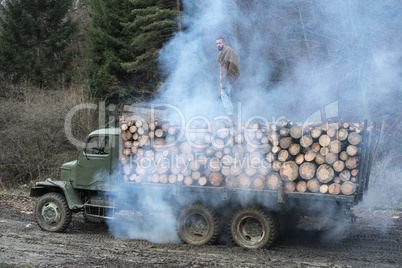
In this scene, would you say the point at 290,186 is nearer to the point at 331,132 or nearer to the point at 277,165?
the point at 277,165

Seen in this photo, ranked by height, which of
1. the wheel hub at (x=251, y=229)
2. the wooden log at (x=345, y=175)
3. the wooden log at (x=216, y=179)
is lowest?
the wheel hub at (x=251, y=229)

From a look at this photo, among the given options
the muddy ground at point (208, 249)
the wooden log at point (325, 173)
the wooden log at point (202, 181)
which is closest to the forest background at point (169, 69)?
the muddy ground at point (208, 249)

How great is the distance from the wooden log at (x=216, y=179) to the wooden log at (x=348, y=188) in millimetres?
2096

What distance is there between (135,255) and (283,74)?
412 inches

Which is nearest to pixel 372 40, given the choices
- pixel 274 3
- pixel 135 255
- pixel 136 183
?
pixel 274 3

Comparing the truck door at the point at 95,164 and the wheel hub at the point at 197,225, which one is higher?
the truck door at the point at 95,164

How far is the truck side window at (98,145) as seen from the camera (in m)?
8.59

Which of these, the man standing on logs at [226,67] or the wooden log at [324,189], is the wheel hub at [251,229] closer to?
the wooden log at [324,189]

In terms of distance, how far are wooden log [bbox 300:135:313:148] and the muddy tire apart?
4.50 feet

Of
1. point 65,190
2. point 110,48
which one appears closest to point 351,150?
point 65,190

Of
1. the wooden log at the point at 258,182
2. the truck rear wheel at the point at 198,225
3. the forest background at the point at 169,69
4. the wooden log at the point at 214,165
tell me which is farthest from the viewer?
the forest background at the point at 169,69

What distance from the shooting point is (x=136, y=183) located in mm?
7926

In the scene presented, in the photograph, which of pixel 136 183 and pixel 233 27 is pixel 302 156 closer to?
pixel 136 183

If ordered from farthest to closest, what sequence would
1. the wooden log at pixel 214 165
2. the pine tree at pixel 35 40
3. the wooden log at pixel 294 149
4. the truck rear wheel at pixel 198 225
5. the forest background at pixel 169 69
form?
the pine tree at pixel 35 40 → the forest background at pixel 169 69 → the truck rear wheel at pixel 198 225 → the wooden log at pixel 214 165 → the wooden log at pixel 294 149
